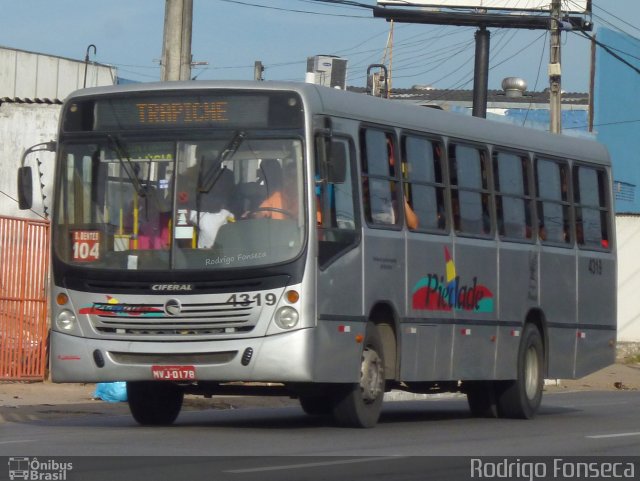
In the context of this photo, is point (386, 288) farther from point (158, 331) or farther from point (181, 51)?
point (181, 51)

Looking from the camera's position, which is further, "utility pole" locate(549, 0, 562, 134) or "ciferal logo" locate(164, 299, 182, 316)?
"utility pole" locate(549, 0, 562, 134)

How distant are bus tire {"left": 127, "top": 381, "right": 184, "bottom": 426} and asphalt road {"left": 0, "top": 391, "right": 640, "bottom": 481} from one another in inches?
8.1

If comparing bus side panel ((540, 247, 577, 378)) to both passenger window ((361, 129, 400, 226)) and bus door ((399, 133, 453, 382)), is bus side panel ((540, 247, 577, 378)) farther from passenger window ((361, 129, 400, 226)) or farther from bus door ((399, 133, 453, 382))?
passenger window ((361, 129, 400, 226))

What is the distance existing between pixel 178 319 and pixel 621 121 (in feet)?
146

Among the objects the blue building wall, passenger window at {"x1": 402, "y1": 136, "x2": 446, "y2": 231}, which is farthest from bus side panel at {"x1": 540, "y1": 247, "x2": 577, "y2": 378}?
the blue building wall

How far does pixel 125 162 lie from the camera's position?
13227 mm

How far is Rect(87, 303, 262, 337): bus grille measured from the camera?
12688 mm

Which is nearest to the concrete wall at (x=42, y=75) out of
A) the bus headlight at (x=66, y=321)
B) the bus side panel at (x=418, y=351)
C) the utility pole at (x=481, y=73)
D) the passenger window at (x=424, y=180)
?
the utility pole at (x=481, y=73)

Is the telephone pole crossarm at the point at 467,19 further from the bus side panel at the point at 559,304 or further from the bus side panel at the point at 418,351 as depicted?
the bus side panel at the point at 418,351

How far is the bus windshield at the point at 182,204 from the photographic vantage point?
41.8 feet

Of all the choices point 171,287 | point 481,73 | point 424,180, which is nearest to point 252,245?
point 171,287

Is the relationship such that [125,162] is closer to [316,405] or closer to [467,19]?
[316,405]

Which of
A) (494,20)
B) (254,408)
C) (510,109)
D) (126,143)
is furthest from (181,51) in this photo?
(510,109)

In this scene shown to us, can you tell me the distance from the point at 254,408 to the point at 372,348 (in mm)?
5144
